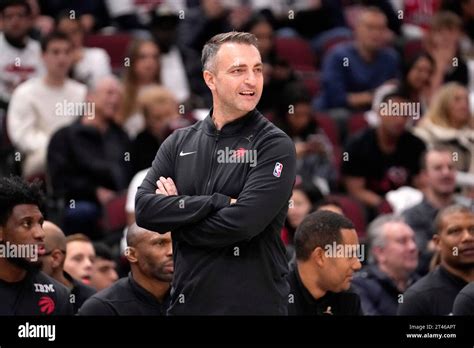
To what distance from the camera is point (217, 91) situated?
568 centimetres

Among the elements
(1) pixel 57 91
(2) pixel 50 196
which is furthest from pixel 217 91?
(1) pixel 57 91

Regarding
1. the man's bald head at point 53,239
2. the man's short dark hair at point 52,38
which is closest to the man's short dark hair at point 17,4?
the man's short dark hair at point 52,38

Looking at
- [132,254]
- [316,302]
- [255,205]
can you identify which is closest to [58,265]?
[132,254]

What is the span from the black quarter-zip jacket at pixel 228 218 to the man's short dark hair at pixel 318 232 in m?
0.70

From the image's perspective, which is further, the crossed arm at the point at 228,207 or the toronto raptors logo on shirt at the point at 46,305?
the toronto raptors logo on shirt at the point at 46,305

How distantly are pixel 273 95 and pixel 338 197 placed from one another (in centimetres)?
147

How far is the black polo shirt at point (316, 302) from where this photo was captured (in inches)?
247

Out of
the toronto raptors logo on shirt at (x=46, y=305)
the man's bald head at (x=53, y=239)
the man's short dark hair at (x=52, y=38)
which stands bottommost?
the toronto raptors logo on shirt at (x=46, y=305)

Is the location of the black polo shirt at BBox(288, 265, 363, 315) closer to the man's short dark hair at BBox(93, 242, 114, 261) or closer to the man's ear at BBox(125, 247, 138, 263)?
the man's ear at BBox(125, 247, 138, 263)

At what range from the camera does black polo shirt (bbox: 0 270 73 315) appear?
6109 mm

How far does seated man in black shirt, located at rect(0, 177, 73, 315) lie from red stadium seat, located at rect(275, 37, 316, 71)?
5.11 m

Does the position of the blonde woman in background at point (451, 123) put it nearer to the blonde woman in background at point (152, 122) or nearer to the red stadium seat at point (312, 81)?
the red stadium seat at point (312, 81)

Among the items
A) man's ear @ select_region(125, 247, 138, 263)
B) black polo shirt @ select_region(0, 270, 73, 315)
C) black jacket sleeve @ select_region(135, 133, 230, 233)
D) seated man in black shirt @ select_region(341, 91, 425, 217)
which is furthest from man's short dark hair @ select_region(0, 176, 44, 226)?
seated man in black shirt @ select_region(341, 91, 425, 217)

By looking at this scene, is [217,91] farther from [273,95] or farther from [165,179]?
[273,95]
